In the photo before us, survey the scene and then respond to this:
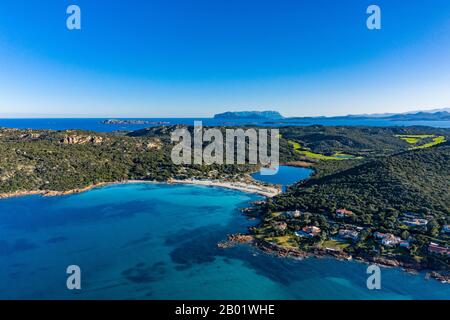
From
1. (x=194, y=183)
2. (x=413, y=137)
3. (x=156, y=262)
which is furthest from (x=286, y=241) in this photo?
(x=413, y=137)

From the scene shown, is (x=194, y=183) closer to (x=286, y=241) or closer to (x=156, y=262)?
(x=286, y=241)

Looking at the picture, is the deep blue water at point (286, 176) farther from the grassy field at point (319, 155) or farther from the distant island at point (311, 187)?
the grassy field at point (319, 155)

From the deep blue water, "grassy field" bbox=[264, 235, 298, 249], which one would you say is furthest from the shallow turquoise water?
the deep blue water

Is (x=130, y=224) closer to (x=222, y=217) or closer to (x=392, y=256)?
(x=222, y=217)

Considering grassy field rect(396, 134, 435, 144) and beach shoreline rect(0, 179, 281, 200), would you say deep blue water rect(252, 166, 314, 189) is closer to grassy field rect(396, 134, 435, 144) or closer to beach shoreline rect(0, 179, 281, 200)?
beach shoreline rect(0, 179, 281, 200)

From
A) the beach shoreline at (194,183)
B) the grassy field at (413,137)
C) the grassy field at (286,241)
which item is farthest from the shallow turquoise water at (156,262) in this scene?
the grassy field at (413,137)

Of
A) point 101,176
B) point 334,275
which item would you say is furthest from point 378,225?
point 101,176
